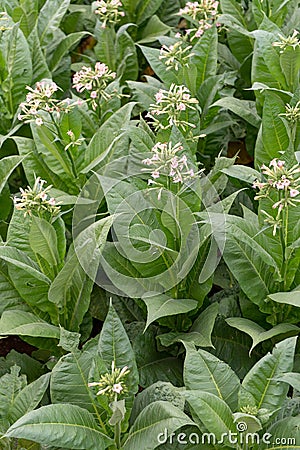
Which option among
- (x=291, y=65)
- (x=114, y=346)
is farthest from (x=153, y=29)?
(x=114, y=346)

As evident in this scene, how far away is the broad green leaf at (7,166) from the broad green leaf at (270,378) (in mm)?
1054

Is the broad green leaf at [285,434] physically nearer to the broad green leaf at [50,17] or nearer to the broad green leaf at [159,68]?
the broad green leaf at [159,68]

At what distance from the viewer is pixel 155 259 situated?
2152mm

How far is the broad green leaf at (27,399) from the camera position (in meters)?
1.94

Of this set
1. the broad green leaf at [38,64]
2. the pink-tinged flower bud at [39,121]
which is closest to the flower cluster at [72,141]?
the pink-tinged flower bud at [39,121]

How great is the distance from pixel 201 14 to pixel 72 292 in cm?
139

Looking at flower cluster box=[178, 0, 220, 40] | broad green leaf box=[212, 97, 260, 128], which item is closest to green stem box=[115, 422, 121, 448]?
broad green leaf box=[212, 97, 260, 128]

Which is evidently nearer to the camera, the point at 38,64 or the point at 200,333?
the point at 200,333

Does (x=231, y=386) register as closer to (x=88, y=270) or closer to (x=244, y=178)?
(x=88, y=270)

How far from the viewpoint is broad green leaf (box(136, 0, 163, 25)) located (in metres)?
3.36

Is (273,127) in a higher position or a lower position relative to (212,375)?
higher

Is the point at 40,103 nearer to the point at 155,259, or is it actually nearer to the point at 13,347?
the point at 155,259

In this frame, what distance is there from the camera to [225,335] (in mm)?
2242

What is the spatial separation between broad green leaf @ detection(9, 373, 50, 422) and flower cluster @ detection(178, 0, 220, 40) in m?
1.46
